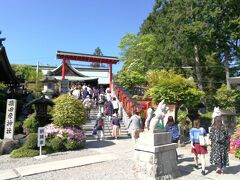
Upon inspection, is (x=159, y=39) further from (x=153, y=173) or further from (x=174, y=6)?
(x=153, y=173)

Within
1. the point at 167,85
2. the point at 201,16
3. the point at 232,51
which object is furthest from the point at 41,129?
the point at 232,51

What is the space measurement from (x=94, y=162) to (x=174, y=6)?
76.2 feet

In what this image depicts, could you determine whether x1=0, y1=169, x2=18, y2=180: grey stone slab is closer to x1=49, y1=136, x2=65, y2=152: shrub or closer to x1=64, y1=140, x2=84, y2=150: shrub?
x1=49, y1=136, x2=65, y2=152: shrub

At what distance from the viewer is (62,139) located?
11164 millimetres

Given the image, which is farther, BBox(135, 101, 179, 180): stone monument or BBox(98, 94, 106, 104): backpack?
BBox(98, 94, 106, 104): backpack

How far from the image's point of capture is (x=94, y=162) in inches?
349

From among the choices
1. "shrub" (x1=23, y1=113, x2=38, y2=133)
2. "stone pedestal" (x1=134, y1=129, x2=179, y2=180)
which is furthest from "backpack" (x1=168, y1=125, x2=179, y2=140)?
"shrub" (x1=23, y1=113, x2=38, y2=133)

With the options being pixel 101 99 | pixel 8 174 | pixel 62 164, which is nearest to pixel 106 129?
pixel 62 164

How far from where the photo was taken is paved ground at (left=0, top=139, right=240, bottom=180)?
7.30 meters

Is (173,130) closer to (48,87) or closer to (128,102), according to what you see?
(128,102)

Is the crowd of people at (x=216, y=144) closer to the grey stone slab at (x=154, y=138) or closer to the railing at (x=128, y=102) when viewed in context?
the grey stone slab at (x=154, y=138)

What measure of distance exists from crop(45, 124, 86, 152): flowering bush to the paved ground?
0.61 meters

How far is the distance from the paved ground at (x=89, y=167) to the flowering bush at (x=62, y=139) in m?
0.61

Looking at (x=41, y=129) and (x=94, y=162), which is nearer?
(x=94, y=162)
